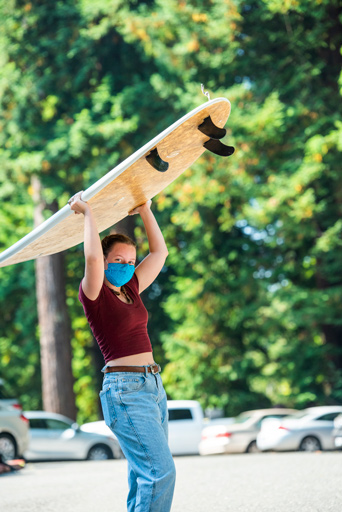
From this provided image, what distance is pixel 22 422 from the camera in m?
15.5

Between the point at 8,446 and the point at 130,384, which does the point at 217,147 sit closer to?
the point at 130,384

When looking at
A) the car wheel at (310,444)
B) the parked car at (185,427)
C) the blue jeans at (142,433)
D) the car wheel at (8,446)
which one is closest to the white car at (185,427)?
the parked car at (185,427)

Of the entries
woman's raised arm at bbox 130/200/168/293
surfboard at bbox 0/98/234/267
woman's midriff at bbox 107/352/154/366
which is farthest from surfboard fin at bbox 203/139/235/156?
woman's midriff at bbox 107/352/154/366

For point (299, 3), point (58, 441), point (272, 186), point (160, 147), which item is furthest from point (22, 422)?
point (160, 147)

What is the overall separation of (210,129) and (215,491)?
472cm

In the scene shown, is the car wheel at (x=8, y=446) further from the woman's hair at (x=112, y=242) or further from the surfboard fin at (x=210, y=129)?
the surfboard fin at (x=210, y=129)

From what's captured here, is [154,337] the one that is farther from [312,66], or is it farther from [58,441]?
[312,66]

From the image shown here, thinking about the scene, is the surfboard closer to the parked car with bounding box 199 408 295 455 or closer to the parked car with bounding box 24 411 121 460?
the parked car with bounding box 24 411 121 460

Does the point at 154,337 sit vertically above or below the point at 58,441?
below

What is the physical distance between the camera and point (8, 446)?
1525 cm

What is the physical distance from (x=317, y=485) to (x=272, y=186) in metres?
11.9

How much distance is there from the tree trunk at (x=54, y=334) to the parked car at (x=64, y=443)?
2.96 metres

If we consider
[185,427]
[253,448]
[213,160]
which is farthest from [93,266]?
[185,427]

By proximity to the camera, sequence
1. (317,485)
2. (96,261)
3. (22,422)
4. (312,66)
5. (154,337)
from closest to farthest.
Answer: (96,261), (317,485), (22,422), (312,66), (154,337)
